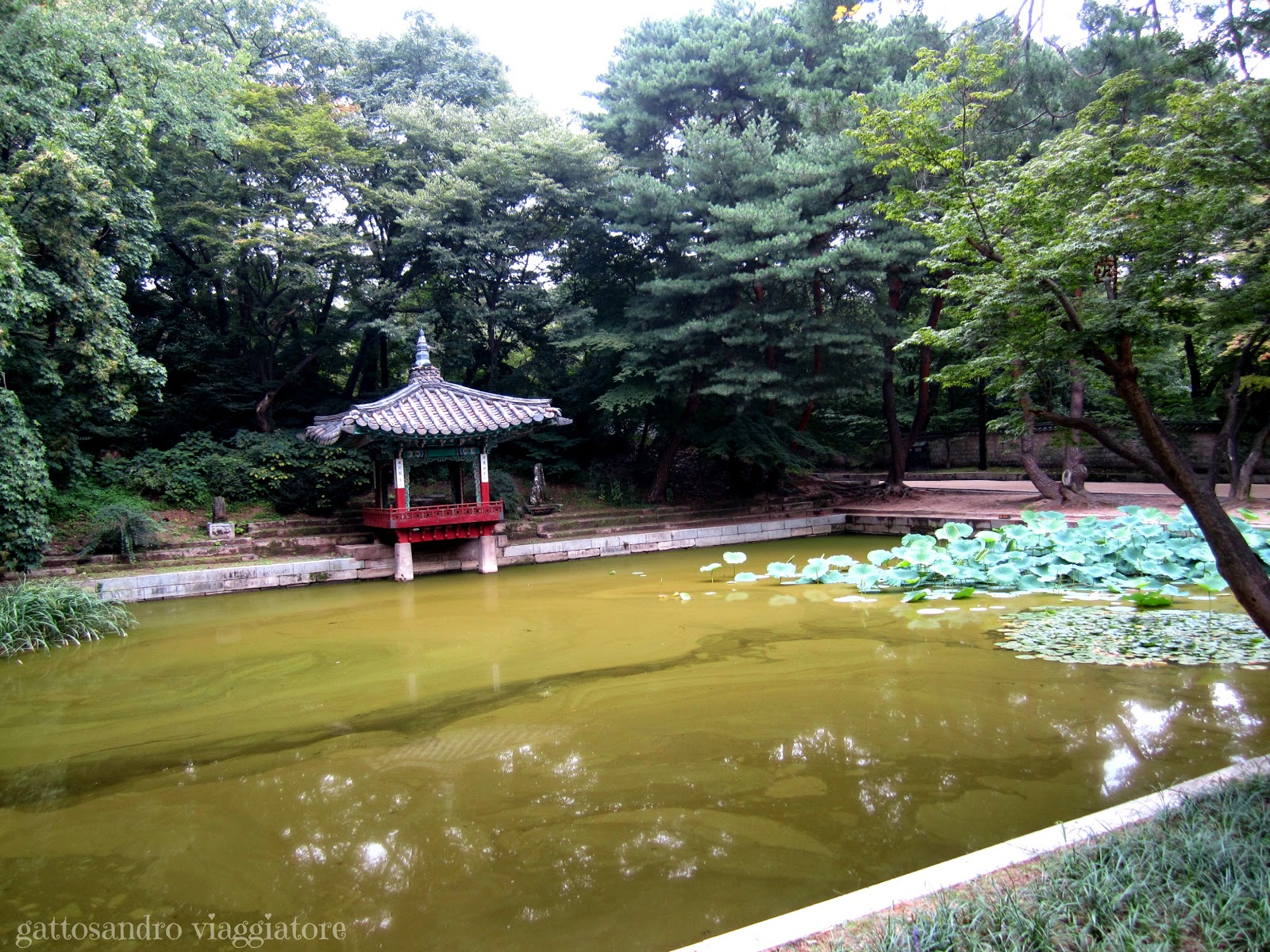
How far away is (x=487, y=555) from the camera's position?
39.2 feet

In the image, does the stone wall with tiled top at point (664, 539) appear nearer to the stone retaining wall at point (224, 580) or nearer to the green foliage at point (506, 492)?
the green foliage at point (506, 492)

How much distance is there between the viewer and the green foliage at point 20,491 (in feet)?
29.0

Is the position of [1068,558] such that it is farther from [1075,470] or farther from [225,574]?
[225,574]

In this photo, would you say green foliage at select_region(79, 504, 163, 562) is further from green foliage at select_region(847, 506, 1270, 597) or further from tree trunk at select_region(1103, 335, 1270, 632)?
tree trunk at select_region(1103, 335, 1270, 632)

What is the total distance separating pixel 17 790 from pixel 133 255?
33.1 feet

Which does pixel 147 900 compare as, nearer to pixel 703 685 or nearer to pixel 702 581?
pixel 703 685

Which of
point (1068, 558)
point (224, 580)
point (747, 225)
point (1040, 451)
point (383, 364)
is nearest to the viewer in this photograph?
point (1068, 558)

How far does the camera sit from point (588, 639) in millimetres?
6836

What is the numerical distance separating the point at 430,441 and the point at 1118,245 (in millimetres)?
10019

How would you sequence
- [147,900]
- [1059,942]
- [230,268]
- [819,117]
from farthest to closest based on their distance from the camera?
[230,268] → [819,117] → [147,900] → [1059,942]

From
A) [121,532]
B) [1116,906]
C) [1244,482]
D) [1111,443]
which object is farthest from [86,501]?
[1244,482]

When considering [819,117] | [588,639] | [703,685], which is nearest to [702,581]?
[588,639]

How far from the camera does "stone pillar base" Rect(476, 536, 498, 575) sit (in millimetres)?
11906

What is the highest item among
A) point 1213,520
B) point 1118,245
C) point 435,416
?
point 435,416
